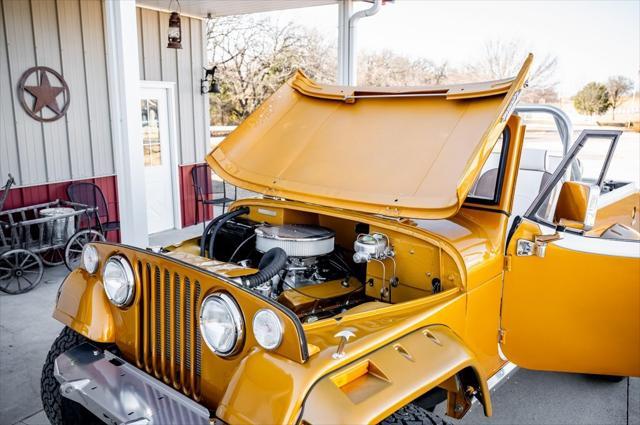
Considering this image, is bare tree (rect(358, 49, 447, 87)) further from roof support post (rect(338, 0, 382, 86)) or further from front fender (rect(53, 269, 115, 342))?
front fender (rect(53, 269, 115, 342))

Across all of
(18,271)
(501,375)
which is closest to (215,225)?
(501,375)

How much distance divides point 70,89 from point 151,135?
165cm

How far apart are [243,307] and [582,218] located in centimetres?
178

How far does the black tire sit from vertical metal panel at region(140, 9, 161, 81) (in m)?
6.88

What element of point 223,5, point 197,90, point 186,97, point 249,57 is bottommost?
point 186,97

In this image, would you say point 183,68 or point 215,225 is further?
point 183,68

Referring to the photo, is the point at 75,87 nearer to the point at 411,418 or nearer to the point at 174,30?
the point at 174,30

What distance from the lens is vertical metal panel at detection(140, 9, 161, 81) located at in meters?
7.62

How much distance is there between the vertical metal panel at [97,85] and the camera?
6.78 m

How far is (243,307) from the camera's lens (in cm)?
194

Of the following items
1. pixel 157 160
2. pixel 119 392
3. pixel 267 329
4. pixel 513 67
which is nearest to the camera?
pixel 267 329

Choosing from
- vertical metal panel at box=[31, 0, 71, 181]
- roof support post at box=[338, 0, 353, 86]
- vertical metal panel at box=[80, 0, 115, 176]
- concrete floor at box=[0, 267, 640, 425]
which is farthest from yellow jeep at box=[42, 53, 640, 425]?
roof support post at box=[338, 0, 353, 86]

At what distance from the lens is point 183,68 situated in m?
8.30

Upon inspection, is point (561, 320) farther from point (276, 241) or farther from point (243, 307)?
point (243, 307)
